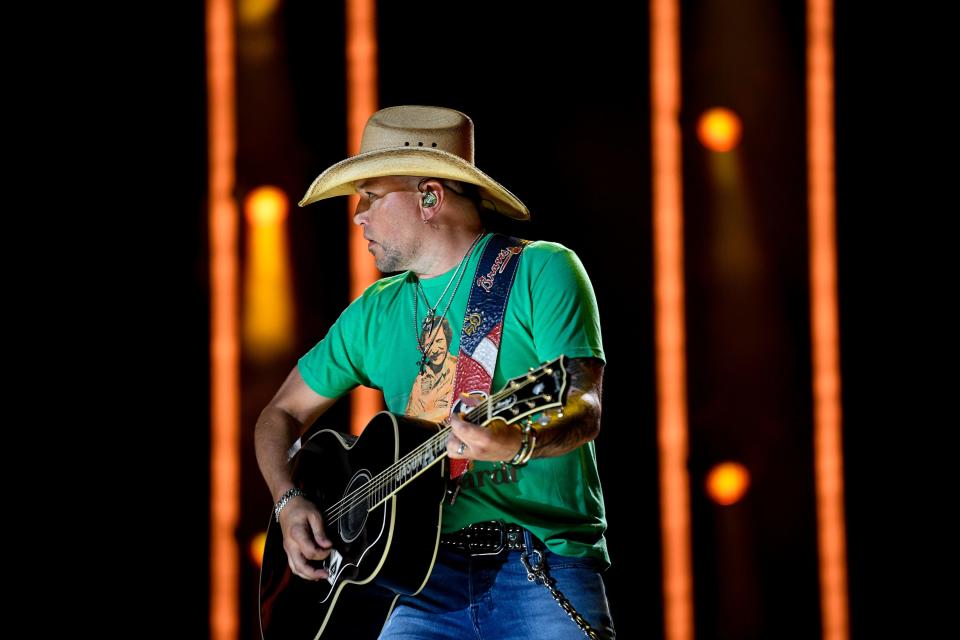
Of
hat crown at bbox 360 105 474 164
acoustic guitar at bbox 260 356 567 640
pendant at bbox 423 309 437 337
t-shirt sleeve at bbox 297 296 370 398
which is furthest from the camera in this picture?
t-shirt sleeve at bbox 297 296 370 398

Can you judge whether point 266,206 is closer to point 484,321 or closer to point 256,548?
point 256,548

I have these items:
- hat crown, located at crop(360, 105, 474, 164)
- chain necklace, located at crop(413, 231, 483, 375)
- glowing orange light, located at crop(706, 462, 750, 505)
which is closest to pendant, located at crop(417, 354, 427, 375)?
chain necklace, located at crop(413, 231, 483, 375)

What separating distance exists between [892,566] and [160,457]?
2.20 meters

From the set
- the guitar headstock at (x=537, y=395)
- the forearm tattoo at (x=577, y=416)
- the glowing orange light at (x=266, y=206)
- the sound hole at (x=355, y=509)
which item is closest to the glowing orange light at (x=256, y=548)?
the glowing orange light at (x=266, y=206)

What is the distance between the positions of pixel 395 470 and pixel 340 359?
0.61 metres


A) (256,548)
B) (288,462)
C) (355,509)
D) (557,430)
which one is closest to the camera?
(557,430)

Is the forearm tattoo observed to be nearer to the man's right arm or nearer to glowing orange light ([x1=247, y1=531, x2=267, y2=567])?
the man's right arm

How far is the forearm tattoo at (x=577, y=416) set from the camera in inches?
70.2

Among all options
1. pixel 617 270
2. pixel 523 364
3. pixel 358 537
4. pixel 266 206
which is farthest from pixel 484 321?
pixel 266 206

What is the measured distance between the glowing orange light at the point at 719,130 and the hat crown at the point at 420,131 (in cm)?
112

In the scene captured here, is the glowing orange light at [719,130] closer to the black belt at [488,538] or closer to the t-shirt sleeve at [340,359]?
the t-shirt sleeve at [340,359]

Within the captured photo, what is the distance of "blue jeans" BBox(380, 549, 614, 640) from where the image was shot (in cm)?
199

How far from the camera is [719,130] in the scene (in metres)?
3.37

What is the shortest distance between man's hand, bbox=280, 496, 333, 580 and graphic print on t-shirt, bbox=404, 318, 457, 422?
0.95 feet
